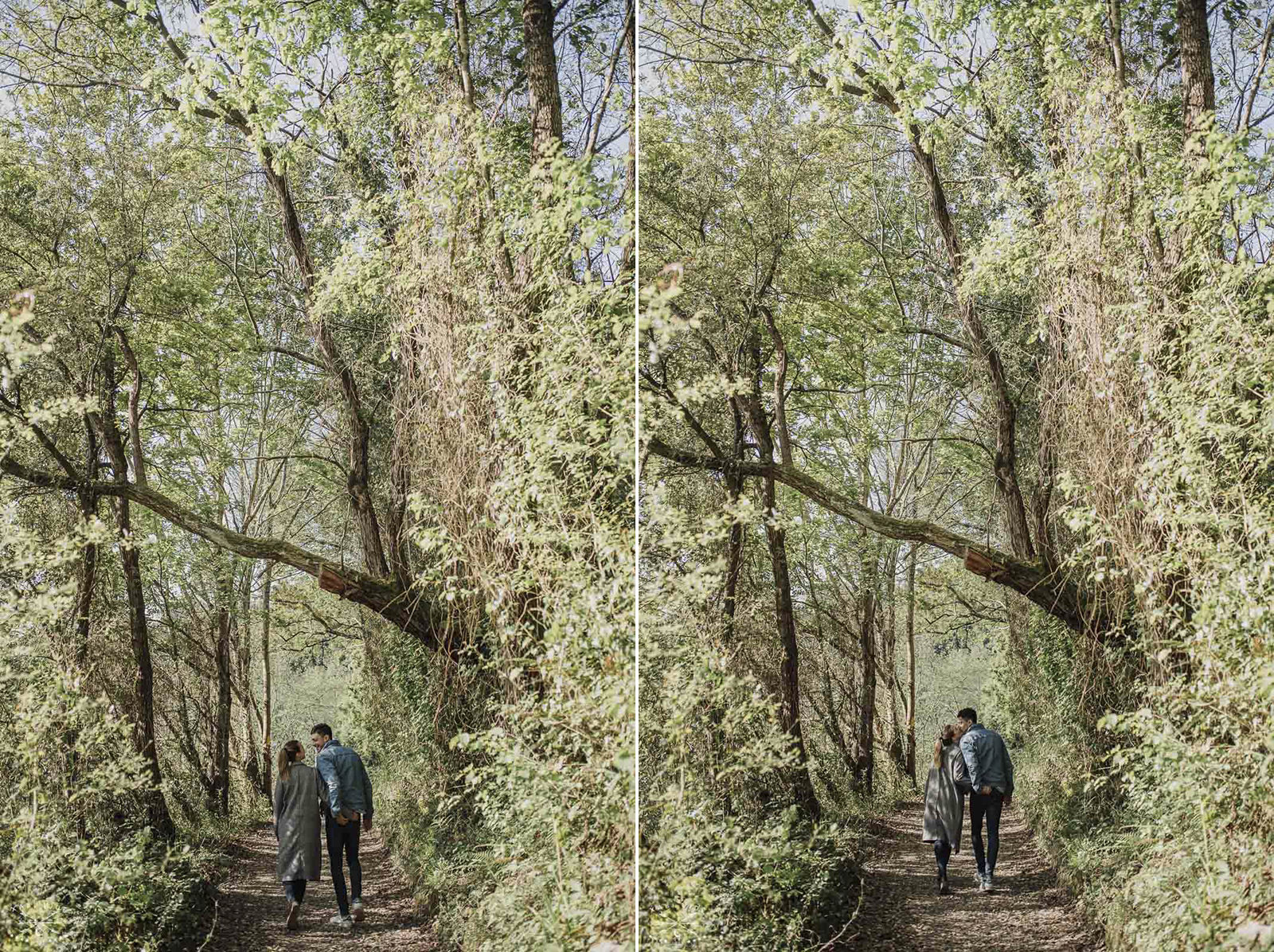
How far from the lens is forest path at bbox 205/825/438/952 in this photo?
6.27 feet

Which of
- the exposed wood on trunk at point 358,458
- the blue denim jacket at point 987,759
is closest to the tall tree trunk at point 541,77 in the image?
the exposed wood on trunk at point 358,458

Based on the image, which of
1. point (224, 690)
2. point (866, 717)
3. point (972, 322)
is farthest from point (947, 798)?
point (224, 690)

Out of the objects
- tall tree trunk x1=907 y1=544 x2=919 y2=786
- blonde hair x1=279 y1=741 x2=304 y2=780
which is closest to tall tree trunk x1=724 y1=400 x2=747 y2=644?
tall tree trunk x1=907 y1=544 x2=919 y2=786

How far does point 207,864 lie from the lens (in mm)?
1946

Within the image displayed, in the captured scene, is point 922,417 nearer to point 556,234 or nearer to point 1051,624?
point 1051,624

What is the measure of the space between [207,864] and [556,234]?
1.84 metres

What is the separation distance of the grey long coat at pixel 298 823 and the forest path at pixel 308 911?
0.07 feet

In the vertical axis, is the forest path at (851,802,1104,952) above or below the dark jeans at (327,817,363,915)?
below

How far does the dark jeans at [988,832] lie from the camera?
2211 millimetres

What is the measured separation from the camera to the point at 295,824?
1.94m

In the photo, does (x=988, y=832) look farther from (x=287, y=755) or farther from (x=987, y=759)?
(x=287, y=755)

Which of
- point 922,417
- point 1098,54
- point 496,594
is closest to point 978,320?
point 922,417

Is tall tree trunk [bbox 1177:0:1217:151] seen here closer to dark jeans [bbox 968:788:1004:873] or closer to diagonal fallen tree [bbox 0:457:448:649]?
dark jeans [bbox 968:788:1004:873]

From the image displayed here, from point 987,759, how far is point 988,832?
23 cm
